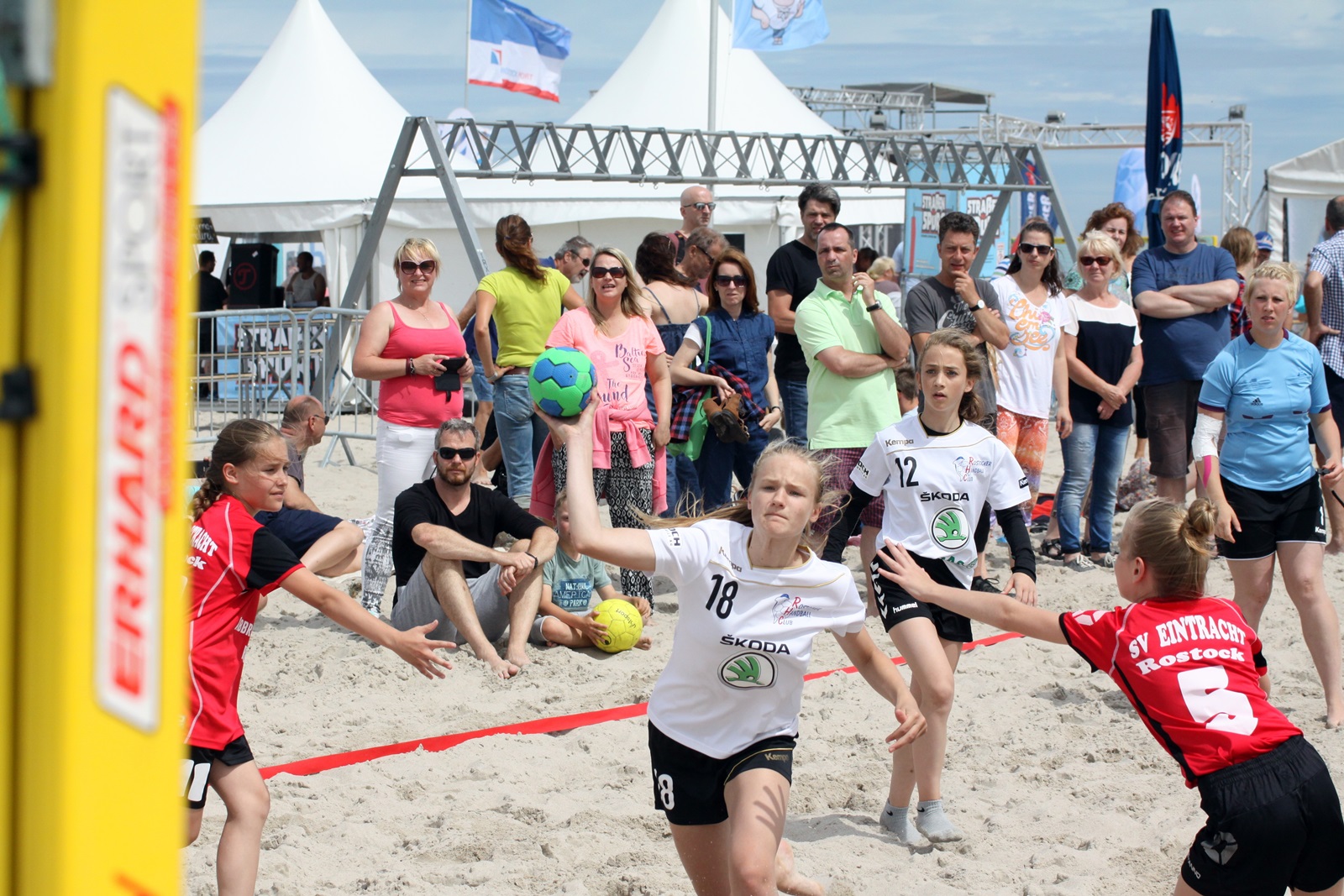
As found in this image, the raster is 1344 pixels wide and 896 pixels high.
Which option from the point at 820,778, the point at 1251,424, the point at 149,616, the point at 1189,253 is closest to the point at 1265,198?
the point at 1189,253

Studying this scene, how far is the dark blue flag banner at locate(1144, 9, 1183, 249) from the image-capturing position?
34.2 feet

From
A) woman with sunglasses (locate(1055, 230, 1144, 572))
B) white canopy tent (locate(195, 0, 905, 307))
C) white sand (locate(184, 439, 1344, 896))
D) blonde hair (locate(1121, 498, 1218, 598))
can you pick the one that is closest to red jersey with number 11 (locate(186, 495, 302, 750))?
white sand (locate(184, 439, 1344, 896))

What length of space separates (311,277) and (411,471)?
31.9ft

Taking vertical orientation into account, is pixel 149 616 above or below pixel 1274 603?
above

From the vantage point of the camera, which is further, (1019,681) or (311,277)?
(311,277)

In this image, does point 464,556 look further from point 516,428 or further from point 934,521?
point 934,521

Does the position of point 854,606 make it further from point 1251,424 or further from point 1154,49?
point 1154,49

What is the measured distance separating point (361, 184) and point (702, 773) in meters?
12.9

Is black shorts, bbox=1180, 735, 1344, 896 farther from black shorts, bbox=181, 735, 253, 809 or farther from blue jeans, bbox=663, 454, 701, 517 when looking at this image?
blue jeans, bbox=663, 454, 701, 517

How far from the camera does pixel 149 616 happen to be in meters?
1.20

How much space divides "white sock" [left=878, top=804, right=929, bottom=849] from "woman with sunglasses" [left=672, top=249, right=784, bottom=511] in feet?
9.91

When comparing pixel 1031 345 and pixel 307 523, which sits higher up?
pixel 1031 345

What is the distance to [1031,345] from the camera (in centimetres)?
718

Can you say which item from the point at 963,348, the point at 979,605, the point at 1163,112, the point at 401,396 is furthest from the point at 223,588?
the point at 1163,112
